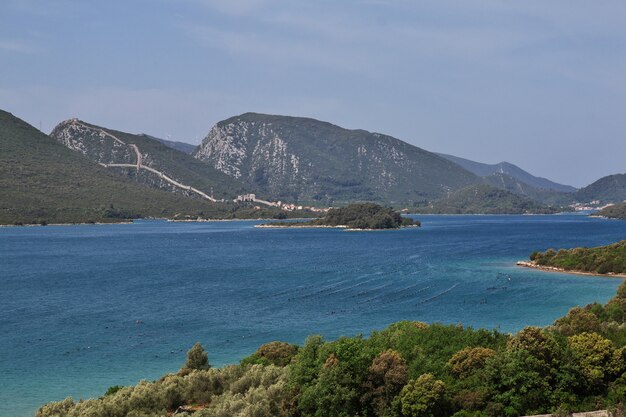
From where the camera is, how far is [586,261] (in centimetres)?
8731

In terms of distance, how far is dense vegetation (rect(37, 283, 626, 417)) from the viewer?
25.6 metres

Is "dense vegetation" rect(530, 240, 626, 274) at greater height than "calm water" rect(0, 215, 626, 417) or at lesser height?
greater

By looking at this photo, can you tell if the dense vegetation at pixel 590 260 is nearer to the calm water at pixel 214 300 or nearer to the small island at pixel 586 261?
the small island at pixel 586 261

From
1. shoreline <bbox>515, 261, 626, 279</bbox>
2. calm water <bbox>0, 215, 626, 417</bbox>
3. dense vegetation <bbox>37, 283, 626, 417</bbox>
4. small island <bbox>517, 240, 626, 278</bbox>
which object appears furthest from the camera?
small island <bbox>517, 240, 626, 278</bbox>

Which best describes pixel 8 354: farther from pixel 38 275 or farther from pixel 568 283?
pixel 568 283

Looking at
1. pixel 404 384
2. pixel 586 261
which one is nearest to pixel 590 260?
pixel 586 261

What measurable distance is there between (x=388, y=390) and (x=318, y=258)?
81.4 meters

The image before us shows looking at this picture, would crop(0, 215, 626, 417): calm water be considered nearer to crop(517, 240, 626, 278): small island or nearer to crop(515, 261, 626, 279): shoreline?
crop(515, 261, 626, 279): shoreline

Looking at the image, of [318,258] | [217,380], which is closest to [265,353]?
[217,380]

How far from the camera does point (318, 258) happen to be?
10762 cm

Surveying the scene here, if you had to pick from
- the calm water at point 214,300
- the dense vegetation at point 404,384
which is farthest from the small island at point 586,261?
the dense vegetation at point 404,384

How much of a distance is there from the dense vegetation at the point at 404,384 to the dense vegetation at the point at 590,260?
191 ft

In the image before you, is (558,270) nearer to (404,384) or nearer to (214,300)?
(214,300)

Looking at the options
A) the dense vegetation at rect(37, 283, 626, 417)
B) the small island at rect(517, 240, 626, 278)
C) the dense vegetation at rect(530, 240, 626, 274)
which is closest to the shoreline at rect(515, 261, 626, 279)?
the small island at rect(517, 240, 626, 278)
